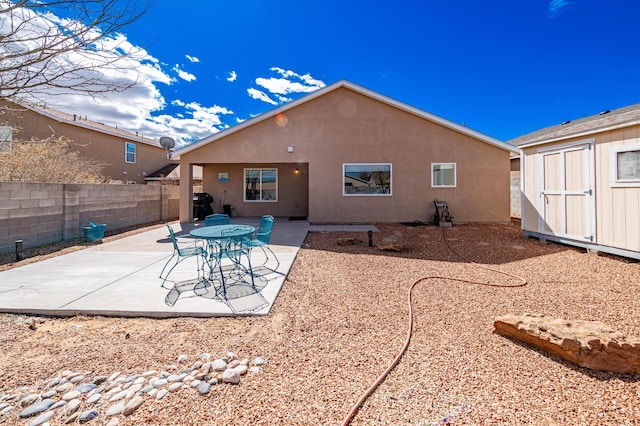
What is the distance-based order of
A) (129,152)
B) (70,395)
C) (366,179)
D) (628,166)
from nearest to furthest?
(70,395), (628,166), (366,179), (129,152)

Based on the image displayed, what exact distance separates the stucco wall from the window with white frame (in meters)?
5.10

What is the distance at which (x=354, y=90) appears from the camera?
10.8 metres

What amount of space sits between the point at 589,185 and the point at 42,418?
29.2 ft

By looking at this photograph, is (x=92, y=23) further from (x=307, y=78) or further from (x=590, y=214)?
(x=307, y=78)

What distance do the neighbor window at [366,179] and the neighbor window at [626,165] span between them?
617 cm

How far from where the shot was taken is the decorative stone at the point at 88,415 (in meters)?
1.83

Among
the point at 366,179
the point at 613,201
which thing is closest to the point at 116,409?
the point at 613,201

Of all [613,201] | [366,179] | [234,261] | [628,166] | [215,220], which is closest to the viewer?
[234,261]

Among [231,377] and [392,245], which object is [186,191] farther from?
[231,377]

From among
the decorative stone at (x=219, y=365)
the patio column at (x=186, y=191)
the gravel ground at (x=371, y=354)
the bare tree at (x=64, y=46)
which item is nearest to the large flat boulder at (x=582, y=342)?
the gravel ground at (x=371, y=354)

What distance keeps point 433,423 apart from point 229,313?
7.71ft

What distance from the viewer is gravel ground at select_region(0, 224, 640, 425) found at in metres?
1.87

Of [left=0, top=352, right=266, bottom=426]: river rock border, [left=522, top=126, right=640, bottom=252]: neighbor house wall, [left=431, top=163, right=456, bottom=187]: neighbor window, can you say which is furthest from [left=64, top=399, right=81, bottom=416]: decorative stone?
[left=431, top=163, right=456, bottom=187]: neighbor window

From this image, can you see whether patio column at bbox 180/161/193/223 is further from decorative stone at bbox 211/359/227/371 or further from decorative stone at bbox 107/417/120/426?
decorative stone at bbox 107/417/120/426
